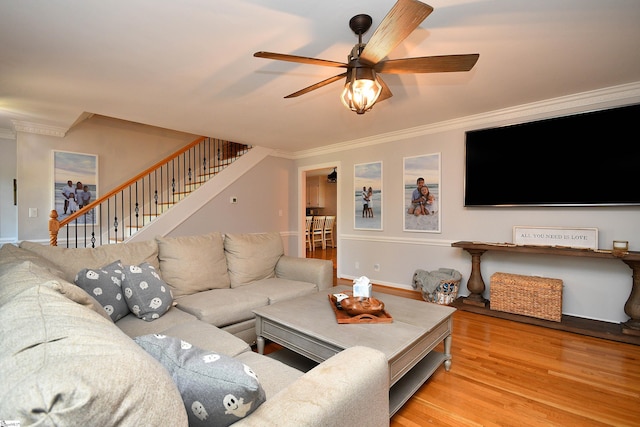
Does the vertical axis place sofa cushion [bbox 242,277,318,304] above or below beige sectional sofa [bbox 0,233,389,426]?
below

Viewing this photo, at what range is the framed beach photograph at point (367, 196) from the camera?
4750mm

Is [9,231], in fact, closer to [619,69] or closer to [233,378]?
[233,378]

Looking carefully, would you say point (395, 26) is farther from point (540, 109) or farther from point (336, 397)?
point (540, 109)

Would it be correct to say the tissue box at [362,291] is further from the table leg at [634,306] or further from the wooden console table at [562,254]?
the table leg at [634,306]

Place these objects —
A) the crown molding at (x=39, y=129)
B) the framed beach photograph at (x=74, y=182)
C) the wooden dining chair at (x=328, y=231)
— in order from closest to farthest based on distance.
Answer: the crown molding at (x=39, y=129), the framed beach photograph at (x=74, y=182), the wooden dining chair at (x=328, y=231)

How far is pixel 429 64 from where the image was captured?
179 cm

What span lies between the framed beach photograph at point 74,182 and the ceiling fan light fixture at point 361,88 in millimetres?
4416

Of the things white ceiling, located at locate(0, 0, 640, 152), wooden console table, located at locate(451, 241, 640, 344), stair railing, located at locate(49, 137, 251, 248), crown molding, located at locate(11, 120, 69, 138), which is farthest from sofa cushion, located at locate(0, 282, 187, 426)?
crown molding, located at locate(11, 120, 69, 138)

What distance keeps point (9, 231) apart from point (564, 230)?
295 inches

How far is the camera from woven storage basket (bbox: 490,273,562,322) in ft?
9.97

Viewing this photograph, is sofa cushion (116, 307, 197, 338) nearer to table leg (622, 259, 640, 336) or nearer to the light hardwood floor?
the light hardwood floor

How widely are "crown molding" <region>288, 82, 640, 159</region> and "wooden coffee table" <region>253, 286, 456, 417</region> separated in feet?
8.76

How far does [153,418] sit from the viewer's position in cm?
58

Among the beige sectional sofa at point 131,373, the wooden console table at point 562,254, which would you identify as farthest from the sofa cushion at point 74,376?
the wooden console table at point 562,254
